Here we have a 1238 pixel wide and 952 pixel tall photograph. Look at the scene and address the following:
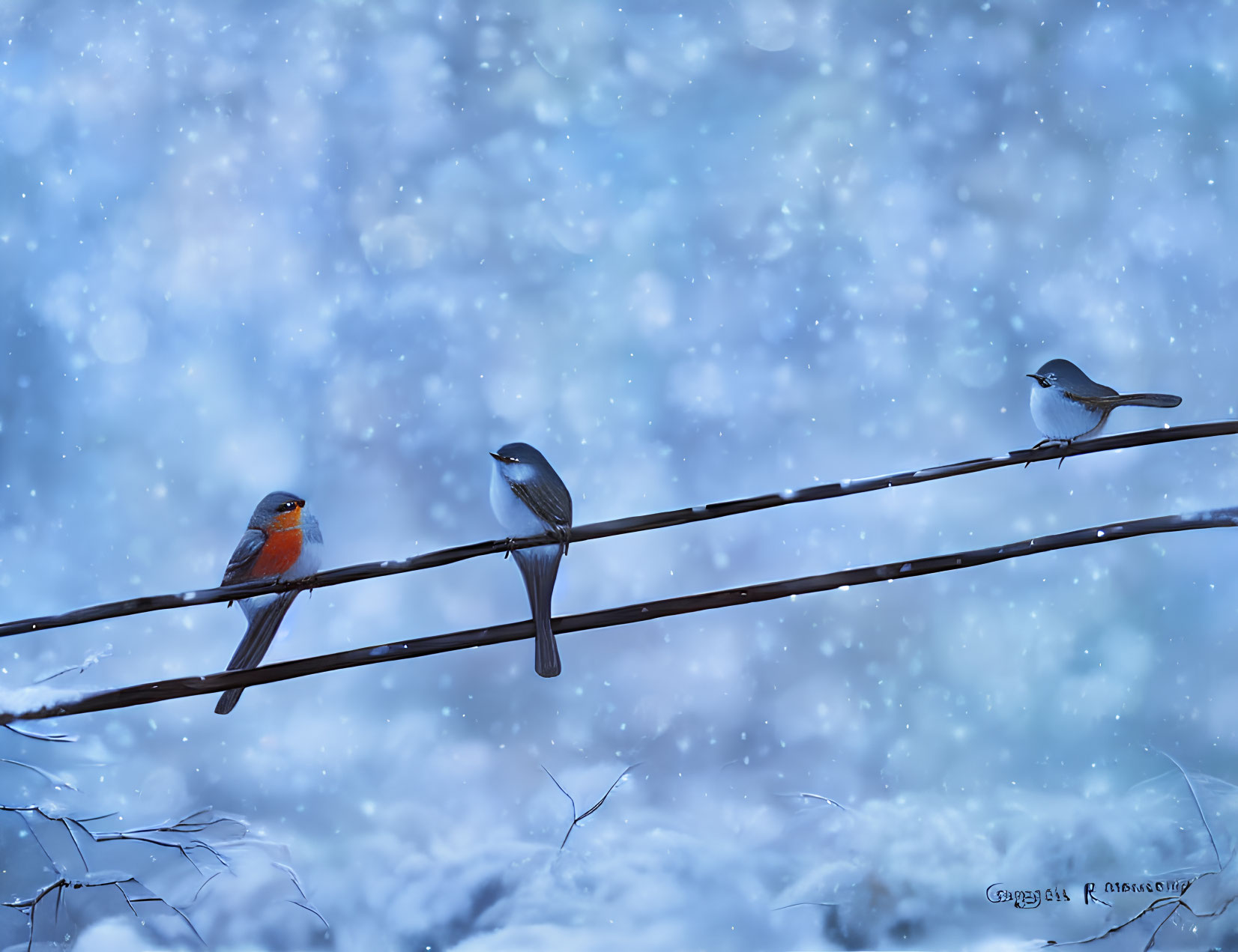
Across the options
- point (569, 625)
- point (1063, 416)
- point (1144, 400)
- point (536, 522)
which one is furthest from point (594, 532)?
point (1144, 400)

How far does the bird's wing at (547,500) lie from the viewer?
1.87 meters

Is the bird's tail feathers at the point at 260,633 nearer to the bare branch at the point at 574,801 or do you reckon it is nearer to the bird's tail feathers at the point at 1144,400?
the bare branch at the point at 574,801

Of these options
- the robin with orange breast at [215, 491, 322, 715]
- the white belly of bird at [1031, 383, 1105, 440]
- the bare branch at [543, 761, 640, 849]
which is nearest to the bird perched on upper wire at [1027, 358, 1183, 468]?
the white belly of bird at [1031, 383, 1105, 440]

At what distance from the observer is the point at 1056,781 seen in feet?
6.79

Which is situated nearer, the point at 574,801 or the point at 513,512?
the point at 513,512

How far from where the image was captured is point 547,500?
1894mm

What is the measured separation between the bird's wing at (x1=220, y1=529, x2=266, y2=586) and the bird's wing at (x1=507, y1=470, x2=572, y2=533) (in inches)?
20.1

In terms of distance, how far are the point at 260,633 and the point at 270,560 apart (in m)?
0.17

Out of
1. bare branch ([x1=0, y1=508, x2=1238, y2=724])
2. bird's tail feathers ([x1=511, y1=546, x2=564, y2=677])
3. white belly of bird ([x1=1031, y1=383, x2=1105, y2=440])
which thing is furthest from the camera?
white belly of bird ([x1=1031, y1=383, x2=1105, y2=440])

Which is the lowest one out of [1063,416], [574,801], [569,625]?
[574,801]

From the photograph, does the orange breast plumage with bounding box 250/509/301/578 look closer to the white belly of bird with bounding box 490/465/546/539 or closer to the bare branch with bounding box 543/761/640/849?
the white belly of bird with bounding box 490/465/546/539

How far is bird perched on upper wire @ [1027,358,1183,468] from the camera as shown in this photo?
199 centimetres

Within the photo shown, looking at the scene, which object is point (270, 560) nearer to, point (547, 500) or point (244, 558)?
point (244, 558)

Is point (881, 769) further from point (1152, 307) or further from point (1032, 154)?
point (1032, 154)
